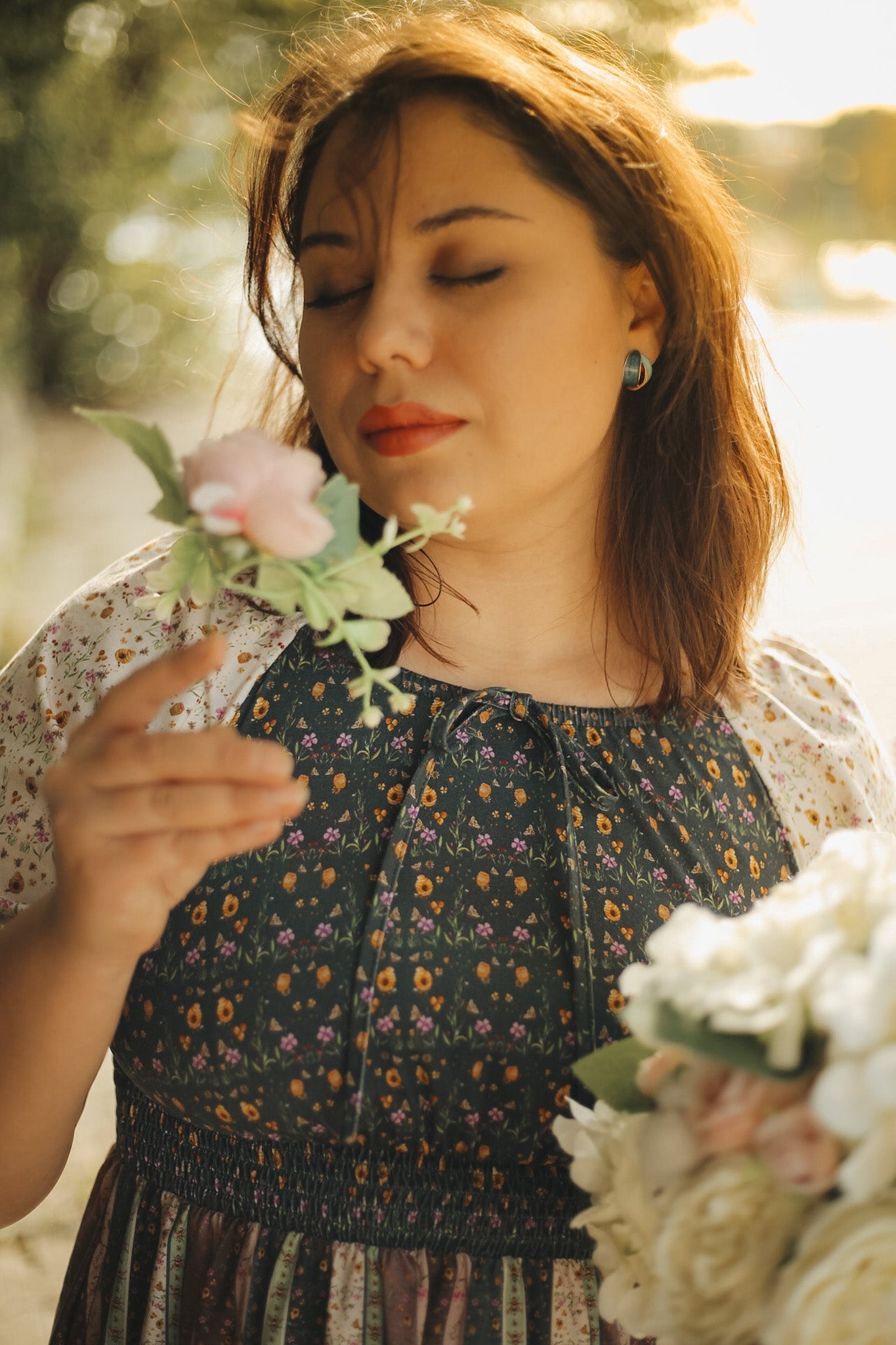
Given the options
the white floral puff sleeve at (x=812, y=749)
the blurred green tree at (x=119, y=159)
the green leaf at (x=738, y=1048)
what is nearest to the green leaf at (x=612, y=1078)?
the green leaf at (x=738, y=1048)

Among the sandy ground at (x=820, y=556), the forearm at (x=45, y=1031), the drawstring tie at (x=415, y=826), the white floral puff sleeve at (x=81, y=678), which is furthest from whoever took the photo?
the sandy ground at (x=820, y=556)

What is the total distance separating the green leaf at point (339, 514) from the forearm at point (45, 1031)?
285mm

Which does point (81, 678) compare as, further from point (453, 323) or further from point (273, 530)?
point (273, 530)

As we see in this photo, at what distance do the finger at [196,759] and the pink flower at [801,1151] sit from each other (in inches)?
11.1

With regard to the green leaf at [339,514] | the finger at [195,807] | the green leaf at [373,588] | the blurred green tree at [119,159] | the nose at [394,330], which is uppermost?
the blurred green tree at [119,159]

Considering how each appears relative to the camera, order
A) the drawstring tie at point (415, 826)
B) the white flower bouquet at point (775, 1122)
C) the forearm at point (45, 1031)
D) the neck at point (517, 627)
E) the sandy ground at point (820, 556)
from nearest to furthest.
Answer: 1. the white flower bouquet at point (775, 1122)
2. the forearm at point (45, 1031)
3. the drawstring tie at point (415, 826)
4. the neck at point (517, 627)
5. the sandy ground at point (820, 556)

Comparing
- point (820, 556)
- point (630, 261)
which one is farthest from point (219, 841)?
point (820, 556)

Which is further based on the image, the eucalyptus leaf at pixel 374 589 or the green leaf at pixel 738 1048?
the eucalyptus leaf at pixel 374 589

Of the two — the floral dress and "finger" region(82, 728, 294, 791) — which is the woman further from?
"finger" region(82, 728, 294, 791)

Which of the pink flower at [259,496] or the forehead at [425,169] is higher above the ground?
the forehead at [425,169]

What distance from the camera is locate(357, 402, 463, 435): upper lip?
91 cm

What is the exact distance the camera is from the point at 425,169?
94 centimetres

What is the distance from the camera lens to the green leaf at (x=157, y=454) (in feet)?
1.88

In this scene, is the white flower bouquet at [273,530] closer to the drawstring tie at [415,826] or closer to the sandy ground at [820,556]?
the drawstring tie at [415,826]
